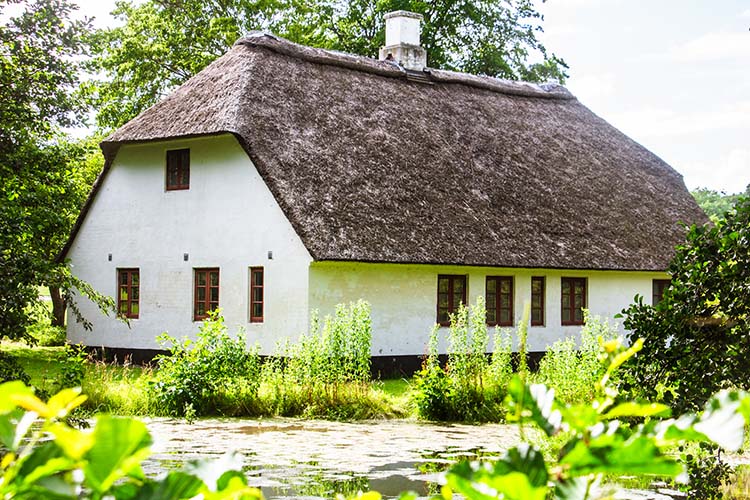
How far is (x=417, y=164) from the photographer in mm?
23016

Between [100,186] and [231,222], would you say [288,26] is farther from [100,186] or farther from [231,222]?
[231,222]

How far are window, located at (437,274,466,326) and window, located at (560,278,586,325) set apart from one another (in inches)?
124

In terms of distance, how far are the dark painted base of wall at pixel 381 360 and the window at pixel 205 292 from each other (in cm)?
128

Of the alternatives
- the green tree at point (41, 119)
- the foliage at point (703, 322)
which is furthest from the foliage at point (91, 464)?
the green tree at point (41, 119)

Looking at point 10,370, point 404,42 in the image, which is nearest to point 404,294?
point 404,42

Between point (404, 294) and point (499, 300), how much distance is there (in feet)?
8.94

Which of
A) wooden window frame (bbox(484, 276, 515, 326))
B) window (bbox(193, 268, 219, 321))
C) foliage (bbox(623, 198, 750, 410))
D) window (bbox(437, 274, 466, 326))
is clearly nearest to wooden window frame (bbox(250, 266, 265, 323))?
window (bbox(193, 268, 219, 321))

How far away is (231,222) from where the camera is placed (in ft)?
71.0

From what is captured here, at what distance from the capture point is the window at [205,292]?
22.1 metres

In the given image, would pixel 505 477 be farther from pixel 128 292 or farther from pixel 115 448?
pixel 128 292

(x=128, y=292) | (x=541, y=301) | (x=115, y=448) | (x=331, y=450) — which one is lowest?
(x=331, y=450)

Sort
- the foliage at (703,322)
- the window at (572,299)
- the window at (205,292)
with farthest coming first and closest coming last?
the window at (572,299)
the window at (205,292)
the foliage at (703,322)

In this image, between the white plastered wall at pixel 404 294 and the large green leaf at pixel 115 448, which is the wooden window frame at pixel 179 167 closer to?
the white plastered wall at pixel 404 294

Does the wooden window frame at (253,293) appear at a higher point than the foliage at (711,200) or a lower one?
lower
